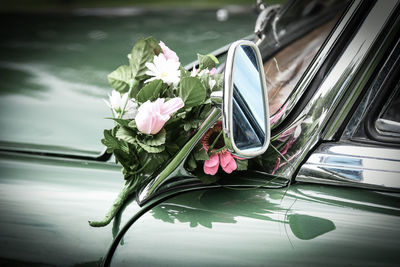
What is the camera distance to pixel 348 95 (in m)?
1.26

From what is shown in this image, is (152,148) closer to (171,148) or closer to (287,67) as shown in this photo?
(171,148)

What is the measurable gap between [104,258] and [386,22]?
889mm

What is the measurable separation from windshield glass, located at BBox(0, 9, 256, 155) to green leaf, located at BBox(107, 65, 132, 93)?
21 centimetres

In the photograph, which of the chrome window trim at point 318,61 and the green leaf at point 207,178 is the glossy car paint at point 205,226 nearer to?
the green leaf at point 207,178

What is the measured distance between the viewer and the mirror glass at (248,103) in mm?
1152

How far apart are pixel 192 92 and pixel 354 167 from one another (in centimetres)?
44

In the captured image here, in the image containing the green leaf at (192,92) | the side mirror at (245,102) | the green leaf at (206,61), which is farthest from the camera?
the green leaf at (206,61)

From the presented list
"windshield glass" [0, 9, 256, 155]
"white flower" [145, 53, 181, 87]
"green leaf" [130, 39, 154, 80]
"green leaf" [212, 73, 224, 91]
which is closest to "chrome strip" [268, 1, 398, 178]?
"green leaf" [212, 73, 224, 91]

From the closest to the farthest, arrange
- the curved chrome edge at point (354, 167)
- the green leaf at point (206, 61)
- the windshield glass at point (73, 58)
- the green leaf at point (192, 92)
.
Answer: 1. the curved chrome edge at point (354, 167)
2. the green leaf at point (192, 92)
3. the green leaf at point (206, 61)
4. the windshield glass at point (73, 58)

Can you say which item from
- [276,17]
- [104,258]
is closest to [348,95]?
[104,258]

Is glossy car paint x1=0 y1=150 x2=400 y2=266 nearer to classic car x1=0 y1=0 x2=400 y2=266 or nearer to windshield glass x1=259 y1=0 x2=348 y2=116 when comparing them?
classic car x1=0 y1=0 x2=400 y2=266

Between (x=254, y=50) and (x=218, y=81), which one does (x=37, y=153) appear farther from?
(x=254, y=50)

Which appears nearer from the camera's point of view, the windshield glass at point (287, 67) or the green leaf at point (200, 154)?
the green leaf at point (200, 154)

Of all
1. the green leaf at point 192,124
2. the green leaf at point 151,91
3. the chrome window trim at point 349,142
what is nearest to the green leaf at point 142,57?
the green leaf at point 151,91
